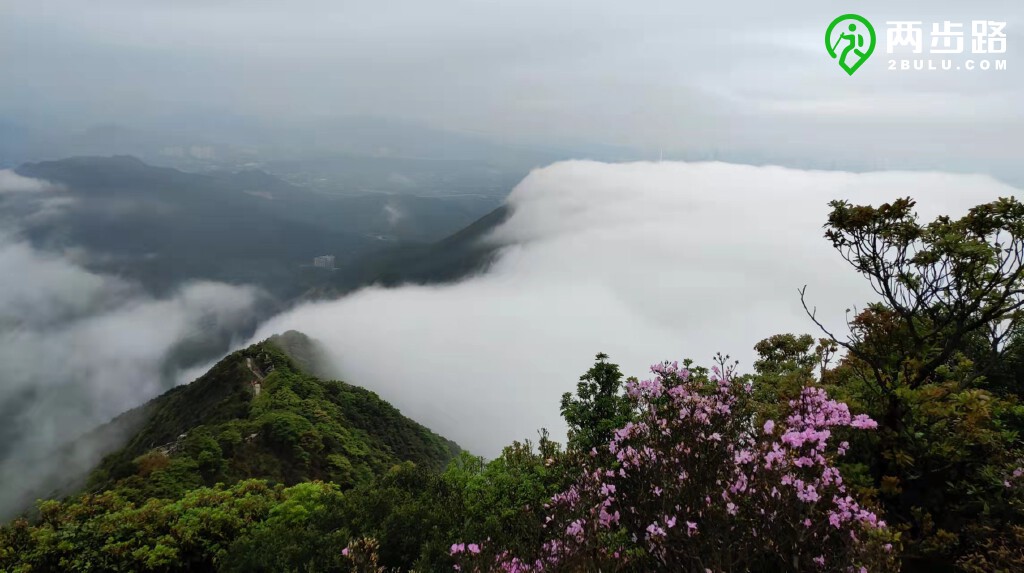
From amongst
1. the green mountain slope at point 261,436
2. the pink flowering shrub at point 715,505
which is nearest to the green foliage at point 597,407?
the pink flowering shrub at point 715,505

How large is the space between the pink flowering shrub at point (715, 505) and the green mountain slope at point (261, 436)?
25036 millimetres

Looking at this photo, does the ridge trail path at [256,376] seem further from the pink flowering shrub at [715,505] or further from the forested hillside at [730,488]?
the pink flowering shrub at [715,505]

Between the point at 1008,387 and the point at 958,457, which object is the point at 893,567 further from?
the point at 1008,387

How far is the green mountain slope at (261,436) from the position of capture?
2894cm

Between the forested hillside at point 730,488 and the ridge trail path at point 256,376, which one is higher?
the forested hillside at point 730,488

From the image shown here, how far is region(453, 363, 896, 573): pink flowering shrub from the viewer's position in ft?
18.2

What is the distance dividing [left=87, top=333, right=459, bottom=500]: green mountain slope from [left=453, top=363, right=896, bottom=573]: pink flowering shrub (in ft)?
82.1

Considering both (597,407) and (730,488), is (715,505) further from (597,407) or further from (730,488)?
(597,407)

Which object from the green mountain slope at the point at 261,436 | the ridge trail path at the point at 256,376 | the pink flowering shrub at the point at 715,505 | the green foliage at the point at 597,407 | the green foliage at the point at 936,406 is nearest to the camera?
the pink flowering shrub at the point at 715,505

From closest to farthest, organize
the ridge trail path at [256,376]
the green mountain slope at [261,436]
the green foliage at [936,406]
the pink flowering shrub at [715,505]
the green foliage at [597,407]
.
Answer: the pink flowering shrub at [715,505]
the green foliage at [936,406]
the green foliage at [597,407]
the green mountain slope at [261,436]
the ridge trail path at [256,376]

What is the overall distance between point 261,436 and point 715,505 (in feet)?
119

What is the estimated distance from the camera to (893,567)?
5.20 m

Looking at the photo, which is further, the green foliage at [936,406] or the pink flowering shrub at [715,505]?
the green foliage at [936,406]

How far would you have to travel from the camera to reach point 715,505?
570cm
